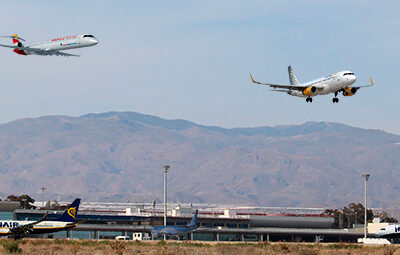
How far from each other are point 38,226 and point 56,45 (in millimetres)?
53976

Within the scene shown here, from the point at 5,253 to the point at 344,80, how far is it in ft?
209

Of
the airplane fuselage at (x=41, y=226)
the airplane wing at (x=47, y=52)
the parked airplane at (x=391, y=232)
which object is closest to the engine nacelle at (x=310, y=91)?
the parked airplane at (x=391, y=232)

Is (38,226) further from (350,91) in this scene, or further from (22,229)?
(350,91)

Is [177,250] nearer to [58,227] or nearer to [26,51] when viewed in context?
[58,227]

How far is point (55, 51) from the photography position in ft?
525

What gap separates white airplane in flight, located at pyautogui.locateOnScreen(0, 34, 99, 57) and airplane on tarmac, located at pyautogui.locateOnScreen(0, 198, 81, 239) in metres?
48.7

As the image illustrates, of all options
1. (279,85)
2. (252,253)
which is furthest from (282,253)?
(279,85)

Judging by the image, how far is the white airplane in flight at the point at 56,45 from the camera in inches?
6260

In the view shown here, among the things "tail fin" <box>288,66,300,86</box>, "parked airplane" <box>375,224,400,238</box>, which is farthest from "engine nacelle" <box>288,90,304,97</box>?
"tail fin" <box>288,66,300,86</box>

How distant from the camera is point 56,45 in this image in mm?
160250

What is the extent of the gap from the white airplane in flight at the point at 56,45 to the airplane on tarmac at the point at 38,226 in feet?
160

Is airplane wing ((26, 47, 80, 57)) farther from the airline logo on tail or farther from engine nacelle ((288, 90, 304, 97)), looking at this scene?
the airline logo on tail

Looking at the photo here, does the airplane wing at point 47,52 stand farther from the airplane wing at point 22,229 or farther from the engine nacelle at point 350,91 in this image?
the engine nacelle at point 350,91

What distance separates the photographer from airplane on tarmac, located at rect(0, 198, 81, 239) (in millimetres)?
113375
